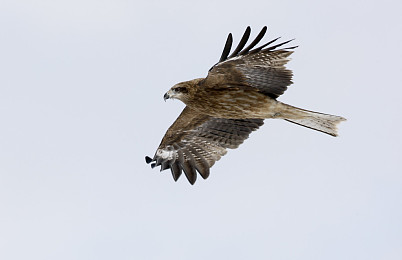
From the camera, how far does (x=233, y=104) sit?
1395cm

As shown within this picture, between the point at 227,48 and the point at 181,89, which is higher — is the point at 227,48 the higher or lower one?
the higher one

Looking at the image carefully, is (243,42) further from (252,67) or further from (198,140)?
(198,140)

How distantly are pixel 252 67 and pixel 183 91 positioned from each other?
126cm

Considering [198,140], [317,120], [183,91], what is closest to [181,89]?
[183,91]

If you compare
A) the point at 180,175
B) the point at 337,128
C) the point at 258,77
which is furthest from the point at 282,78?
the point at 180,175

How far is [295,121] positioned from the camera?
46.9ft

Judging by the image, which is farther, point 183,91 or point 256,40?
point 183,91

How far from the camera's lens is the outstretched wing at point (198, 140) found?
1470 cm

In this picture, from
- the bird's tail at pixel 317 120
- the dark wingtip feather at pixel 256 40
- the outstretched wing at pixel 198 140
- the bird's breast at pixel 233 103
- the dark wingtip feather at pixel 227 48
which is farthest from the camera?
the outstretched wing at pixel 198 140

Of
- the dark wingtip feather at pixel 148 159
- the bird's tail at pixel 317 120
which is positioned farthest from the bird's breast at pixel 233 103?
the dark wingtip feather at pixel 148 159

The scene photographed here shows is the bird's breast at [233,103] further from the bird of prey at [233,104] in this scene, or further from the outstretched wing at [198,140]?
→ the outstretched wing at [198,140]

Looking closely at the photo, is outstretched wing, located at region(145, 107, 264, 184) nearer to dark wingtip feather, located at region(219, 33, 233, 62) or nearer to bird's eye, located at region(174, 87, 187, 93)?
bird's eye, located at region(174, 87, 187, 93)

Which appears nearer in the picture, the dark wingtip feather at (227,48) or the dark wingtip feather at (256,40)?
the dark wingtip feather at (256,40)

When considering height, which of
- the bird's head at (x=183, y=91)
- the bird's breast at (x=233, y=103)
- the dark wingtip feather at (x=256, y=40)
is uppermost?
the dark wingtip feather at (x=256, y=40)
